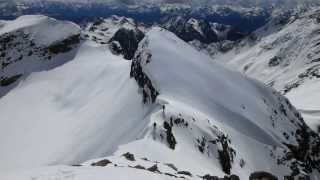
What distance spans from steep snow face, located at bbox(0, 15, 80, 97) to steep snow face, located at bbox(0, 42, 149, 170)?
621 cm

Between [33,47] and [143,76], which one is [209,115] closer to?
[143,76]

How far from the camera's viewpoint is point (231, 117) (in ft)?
279

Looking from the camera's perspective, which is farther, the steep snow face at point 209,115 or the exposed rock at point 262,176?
the exposed rock at point 262,176

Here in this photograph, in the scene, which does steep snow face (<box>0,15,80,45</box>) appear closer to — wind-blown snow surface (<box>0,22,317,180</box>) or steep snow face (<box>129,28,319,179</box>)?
wind-blown snow surface (<box>0,22,317,180</box>)

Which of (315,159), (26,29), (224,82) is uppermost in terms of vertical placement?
(26,29)

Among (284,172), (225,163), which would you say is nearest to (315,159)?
(284,172)

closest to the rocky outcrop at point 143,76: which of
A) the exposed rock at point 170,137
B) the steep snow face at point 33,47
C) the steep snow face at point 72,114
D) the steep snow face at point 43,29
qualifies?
the steep snow face at point 72,114

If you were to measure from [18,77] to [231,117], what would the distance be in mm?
78603

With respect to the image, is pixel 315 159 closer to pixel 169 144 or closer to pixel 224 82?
pixel 224 82

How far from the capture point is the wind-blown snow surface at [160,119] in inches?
2672

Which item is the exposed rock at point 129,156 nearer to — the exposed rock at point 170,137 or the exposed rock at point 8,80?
the exposed rock at point 170,137

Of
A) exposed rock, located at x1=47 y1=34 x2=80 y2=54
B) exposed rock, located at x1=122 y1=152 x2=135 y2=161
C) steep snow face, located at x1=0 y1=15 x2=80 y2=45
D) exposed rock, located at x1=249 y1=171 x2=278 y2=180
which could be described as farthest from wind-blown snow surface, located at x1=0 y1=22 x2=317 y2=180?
steep snow face, located at x1=0 y1=15 x2=80 y2=45

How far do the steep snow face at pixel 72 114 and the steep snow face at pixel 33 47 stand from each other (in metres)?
6.21

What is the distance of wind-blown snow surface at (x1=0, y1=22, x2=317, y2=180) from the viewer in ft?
223
